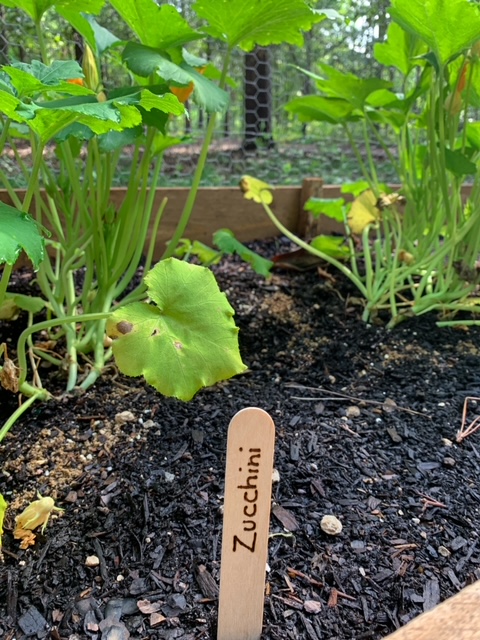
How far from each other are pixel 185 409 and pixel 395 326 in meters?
0.60

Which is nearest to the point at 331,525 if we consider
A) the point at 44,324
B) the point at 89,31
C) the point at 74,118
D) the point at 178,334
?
the point at 178,334

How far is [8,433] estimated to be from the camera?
84cm

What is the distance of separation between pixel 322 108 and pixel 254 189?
27 centimetres

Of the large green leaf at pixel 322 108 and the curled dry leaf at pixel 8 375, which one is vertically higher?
the large green leaf at pixel 322 108

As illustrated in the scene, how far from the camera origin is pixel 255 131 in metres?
2.65

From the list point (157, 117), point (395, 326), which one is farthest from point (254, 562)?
point (395, 326)

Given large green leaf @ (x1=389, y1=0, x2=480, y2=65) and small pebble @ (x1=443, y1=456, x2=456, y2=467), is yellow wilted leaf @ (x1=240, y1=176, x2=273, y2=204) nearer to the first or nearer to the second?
large green leaf @ (x1=389, y1=0, x2=480, y2=65)

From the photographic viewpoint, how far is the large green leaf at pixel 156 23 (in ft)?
2.71

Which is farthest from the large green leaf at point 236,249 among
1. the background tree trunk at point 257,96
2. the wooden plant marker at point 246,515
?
the background tree trunk at point 257,96

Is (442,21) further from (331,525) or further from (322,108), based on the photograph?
(331,525)

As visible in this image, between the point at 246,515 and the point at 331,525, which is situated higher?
the point at 246,515

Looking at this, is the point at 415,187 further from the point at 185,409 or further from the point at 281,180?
the point at 281,180

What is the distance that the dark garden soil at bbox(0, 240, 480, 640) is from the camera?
593 mm

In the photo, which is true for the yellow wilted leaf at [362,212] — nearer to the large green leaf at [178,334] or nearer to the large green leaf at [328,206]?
the large green leaf at [328,206]
